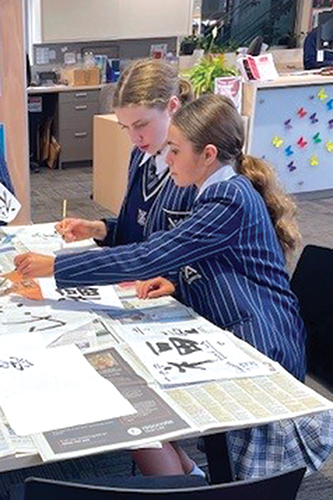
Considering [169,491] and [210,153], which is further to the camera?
[210,153]

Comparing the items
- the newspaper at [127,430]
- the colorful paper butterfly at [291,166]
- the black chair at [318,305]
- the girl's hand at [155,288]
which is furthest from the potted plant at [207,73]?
the newspaper at [127,430]

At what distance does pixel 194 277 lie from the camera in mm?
1832

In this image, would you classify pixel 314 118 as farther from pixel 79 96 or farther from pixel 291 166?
pixel 79 96

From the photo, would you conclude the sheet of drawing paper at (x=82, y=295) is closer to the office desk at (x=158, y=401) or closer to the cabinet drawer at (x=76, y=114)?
the office desk at (x=158, y=401)

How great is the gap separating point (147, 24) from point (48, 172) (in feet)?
5.40

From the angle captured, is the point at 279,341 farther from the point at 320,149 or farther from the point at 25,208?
the point at 320,149

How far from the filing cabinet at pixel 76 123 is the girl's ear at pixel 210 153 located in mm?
4473

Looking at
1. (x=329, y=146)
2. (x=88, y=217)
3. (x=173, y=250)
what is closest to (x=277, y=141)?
(x=329, y=146)

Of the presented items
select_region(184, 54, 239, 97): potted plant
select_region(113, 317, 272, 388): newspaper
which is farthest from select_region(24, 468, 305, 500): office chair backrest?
select_region(184, 54, 239, 97): potted plant

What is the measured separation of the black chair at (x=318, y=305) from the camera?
2102 millimetres

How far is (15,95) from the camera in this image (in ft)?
10.4

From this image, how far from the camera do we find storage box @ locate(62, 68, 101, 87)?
6.17 m

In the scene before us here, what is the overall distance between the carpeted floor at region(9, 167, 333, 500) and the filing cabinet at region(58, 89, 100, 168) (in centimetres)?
16

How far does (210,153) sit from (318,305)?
0.62 metres
